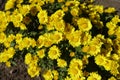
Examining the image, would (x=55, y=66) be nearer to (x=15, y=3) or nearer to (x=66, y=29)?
(x=66, y=29)

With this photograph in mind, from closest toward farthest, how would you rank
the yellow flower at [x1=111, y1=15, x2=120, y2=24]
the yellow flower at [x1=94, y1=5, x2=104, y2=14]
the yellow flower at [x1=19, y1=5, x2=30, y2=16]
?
the yellow flower at [x1=19, y1=5, x2=30, y2=16] < the yellow flower at [x1=111, y1=15, x2=120, y2=24] < the yellow flower at [x1=94, y1=5, x2=104, y2=14]

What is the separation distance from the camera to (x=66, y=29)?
391 centimetres

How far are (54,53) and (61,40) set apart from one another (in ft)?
0.52

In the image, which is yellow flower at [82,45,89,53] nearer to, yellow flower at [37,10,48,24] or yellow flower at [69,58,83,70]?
yellow flower at [69,58,83,70]

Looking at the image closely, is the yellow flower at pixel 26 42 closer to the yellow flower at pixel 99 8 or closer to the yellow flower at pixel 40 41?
the yellow flower at pixel 40 41

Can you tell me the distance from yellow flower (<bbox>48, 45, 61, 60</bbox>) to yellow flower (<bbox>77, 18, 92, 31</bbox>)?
36 cm

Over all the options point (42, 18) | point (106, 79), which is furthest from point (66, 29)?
point (106, 79)

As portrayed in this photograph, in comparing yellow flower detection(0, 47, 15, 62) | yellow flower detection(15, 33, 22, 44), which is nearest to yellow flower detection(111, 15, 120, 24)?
yellow flower detection(15, 33, 22, 44)

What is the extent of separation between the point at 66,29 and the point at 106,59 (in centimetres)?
53

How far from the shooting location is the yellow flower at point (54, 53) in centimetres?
385

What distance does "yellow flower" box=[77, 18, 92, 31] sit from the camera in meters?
3.94

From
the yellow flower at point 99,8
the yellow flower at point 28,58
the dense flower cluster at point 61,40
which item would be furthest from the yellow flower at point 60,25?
the yellow flower at point 99,8

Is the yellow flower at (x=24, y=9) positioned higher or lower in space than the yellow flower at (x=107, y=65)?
higher

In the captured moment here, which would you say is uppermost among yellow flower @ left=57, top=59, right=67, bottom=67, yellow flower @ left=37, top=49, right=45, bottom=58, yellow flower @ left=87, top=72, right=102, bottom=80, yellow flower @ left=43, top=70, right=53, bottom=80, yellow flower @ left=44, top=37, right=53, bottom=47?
yellow flower @ left=44, top=37, right=53, bottom=47
